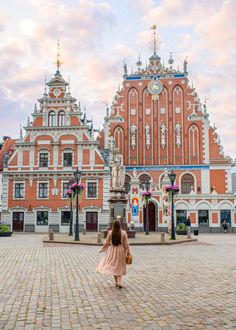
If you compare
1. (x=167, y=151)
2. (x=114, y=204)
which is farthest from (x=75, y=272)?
(x=167, y=151)

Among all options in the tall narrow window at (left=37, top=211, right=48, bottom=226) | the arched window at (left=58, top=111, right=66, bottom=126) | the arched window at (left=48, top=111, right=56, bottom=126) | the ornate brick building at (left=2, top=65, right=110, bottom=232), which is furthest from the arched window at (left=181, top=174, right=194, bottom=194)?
the arched window at (left=48, top=111, right=56, bottom=126)

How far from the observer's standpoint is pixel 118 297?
830cm

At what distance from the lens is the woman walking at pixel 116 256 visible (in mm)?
9383

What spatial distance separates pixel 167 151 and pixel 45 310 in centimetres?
4026

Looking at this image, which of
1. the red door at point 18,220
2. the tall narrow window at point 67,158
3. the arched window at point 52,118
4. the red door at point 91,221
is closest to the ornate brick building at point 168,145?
the red door at point 91,221

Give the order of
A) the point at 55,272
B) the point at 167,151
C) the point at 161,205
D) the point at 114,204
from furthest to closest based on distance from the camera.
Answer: the point at 167,151 < the point at 161,205 < the point at 114,204 < the point at 55,272

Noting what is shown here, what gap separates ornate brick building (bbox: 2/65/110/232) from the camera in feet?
139

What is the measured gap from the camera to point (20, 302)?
25.6 feet

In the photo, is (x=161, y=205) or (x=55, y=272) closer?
(x=55, y=272)

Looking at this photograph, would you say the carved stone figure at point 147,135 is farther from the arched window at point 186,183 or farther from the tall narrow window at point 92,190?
the tall narrow window at point 92,190

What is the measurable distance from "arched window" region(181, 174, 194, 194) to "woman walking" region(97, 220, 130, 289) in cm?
3648

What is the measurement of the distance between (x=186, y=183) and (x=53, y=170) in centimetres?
1483

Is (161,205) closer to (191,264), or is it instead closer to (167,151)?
(167,151)

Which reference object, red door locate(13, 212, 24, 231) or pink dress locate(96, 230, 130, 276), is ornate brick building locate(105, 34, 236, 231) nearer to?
red door locate(13, 212, 24, 231)
